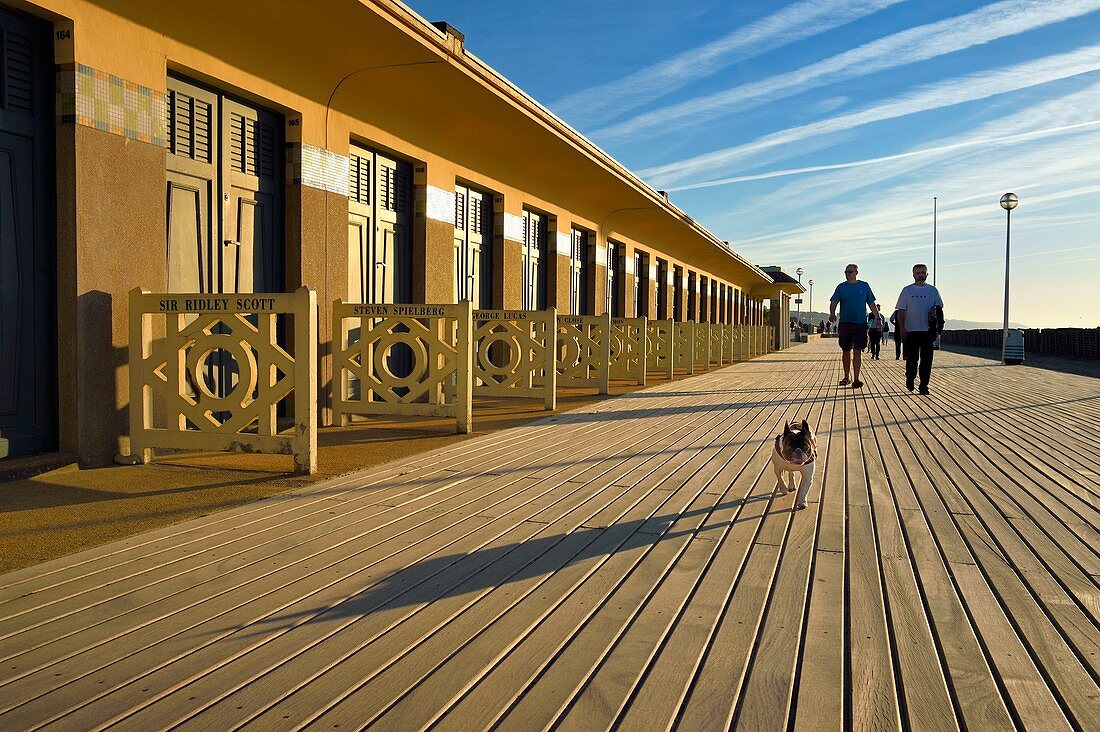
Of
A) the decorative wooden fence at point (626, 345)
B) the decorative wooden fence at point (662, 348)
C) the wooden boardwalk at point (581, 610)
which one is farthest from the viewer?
the decorative wooden fence at point (662, 348)

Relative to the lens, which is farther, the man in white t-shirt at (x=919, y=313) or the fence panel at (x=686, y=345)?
the fence panel at (x=686, y=345)

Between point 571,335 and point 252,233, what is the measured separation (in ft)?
17.3

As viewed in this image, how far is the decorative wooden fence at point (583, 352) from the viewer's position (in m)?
11.6

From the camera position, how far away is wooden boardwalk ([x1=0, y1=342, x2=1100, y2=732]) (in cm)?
197

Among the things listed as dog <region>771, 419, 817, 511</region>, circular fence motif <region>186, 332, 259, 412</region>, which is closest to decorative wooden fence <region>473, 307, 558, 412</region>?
circular fence motif <region>186, 332, 259, 412</region>

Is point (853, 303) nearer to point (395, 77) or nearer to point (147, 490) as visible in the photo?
point (395, 77)

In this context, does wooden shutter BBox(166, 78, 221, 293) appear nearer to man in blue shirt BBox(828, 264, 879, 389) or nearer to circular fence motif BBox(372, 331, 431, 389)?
circular fence motif BBox(372, 331, 431, 389)

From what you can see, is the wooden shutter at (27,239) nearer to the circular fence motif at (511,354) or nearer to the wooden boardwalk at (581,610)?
the wooden boardwalk at (581,610)

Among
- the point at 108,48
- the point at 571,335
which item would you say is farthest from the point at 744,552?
the point at 571,335

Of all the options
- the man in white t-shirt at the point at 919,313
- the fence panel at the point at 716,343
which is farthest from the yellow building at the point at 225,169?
the fence panel at the point at 716,343

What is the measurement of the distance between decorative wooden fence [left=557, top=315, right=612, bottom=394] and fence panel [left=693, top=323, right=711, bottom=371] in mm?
7428

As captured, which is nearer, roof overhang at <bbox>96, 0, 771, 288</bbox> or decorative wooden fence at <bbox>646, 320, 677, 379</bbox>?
roof overhang at <bbox>96, 0, 771, 288</bbox>

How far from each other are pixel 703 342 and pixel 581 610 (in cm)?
1746

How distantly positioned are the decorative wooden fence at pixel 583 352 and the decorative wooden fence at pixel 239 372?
21.9 feet
